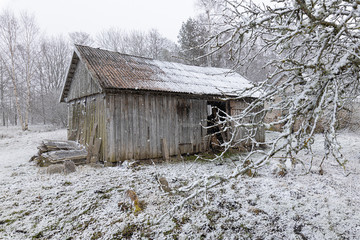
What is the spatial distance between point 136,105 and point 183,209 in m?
4.61

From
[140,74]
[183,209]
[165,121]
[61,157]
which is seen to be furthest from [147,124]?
[183,209]

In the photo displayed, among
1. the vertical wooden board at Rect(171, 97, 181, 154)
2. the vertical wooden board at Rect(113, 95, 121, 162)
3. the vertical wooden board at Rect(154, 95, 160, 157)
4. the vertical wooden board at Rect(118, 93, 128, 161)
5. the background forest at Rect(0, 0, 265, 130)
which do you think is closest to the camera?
the vertical wooden board at Rect(113, 95, 121, 162)

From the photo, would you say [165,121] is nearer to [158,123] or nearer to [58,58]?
[158,123]

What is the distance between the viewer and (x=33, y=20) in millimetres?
18953

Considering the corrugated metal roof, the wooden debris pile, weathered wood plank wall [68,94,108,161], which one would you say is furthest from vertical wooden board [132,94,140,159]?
the wooden debris pile

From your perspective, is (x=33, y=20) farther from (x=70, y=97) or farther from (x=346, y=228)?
(x=346, y=228)

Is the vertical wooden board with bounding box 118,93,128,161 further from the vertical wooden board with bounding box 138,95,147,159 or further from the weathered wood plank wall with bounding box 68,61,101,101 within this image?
the weathered wood plank wall with bounding box 68,61,101,101

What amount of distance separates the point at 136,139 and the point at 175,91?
228cm

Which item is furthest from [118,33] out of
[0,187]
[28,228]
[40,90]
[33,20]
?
[28,228]

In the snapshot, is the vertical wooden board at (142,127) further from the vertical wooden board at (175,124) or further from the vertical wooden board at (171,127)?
the vertical wooden board at (175,124)

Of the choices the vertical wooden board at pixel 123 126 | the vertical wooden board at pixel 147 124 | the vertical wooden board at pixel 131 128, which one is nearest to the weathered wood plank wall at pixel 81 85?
the vertical wooden board at pixel 123 126

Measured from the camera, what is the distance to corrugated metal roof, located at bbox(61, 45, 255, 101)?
725cm

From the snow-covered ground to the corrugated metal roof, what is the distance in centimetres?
313

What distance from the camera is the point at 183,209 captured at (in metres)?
3.92
